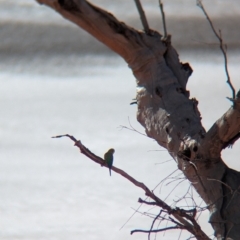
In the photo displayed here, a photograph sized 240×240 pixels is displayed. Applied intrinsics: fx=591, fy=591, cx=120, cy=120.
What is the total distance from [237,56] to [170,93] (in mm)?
1516

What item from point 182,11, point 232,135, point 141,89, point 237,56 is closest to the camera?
point 232,135

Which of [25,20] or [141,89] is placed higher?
[25,20]

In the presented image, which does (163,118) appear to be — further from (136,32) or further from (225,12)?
(225,12)

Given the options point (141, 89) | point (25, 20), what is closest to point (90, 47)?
point (25, 20)

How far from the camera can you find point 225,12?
262 centimetres

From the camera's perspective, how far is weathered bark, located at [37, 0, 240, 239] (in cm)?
92

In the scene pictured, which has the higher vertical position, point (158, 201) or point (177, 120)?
point (177, 120)

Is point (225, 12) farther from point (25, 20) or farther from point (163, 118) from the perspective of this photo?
point (163, 118)

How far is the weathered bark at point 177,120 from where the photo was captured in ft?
3.03

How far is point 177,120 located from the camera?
3.24ft

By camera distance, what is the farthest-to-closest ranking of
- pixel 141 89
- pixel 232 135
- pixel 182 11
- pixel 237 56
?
pixel 182 11
pixel 237 56
pixel 141 89
pixel 232 135

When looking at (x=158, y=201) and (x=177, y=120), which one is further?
(x=177, y=120)

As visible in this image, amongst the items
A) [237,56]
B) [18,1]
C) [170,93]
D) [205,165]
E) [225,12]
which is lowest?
[205,165]

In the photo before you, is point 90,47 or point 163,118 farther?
point 90,47
